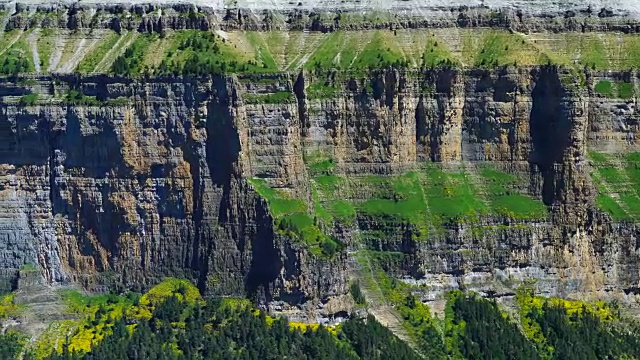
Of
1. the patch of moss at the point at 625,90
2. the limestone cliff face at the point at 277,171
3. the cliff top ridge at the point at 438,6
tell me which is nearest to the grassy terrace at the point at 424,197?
the limestone cliff face at the point at 277,171

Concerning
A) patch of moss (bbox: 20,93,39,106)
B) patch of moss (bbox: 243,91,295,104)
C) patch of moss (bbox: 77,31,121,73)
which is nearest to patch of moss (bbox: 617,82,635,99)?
patch of moss (bbox: 243,91,295,104)

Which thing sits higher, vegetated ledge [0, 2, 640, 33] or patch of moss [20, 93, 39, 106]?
vegetated ledge [0, 2, 640, 33]

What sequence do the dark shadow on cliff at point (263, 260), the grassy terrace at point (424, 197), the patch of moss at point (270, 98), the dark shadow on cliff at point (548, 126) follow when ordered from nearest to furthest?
the dark shadow on cliff at point (263, 260), the patch of moss at point (270, 98), the grassy terrace at point (424, 197), the dark shadow on cliff at point (548, 126)

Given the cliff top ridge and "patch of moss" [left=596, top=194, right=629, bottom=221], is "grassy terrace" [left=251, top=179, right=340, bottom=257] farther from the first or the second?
"patch of moss" [left=596, top=194, right=629, bottom=221]

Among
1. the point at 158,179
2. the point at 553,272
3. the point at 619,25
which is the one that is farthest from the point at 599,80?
the point at 158,179

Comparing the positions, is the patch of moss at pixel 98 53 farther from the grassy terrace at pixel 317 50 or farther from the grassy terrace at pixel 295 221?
the grassy terrace at pixel 295 221

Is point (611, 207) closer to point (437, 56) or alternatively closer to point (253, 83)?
point (437, 56)

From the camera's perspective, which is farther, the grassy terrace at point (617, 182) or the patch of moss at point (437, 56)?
the grassy terrace at point (617, 182)
